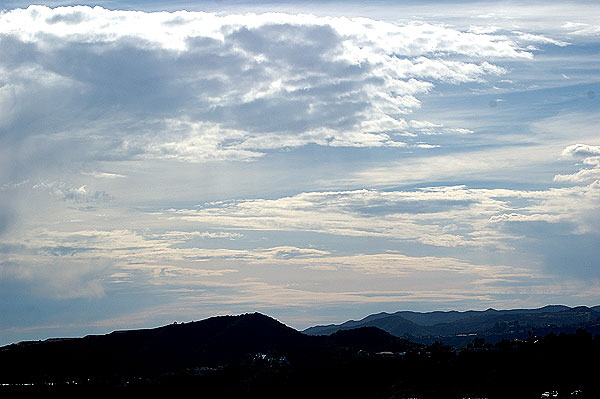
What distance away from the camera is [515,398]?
582 ft

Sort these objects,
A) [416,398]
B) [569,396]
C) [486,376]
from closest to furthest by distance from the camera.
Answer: [569,396]
[416,398]
[486,376]

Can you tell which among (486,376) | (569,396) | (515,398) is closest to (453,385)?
(486,376)

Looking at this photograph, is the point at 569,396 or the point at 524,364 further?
the point at 524,364

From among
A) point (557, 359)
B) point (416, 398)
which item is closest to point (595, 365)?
point (557, 359)

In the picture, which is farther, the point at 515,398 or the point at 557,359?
the point at 557,359

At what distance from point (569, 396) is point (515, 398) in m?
13.4

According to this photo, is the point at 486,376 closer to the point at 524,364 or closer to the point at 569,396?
the point at 524,364

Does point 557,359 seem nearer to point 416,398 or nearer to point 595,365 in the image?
point 595,365

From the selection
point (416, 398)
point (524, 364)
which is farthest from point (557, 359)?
point (416, 398)

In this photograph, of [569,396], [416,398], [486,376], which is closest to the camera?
[569,396]

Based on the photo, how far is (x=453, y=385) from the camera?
7726 inches

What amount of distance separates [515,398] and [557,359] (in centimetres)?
2847

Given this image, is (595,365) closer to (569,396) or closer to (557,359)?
(557,359)

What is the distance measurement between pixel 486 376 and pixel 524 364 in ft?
37.5
